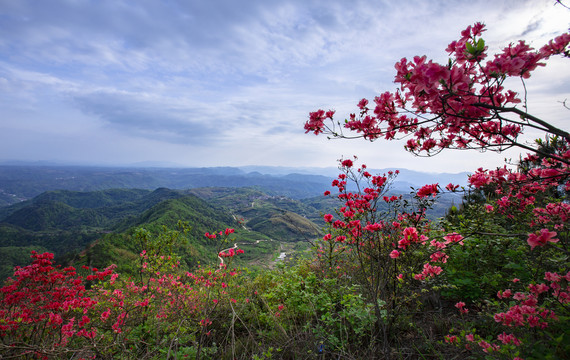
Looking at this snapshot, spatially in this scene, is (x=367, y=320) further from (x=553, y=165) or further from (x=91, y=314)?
(x=91, y=314)

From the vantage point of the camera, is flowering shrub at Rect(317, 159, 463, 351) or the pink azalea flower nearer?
the pink azalea flower

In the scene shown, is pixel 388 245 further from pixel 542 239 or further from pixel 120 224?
pixel 120 224

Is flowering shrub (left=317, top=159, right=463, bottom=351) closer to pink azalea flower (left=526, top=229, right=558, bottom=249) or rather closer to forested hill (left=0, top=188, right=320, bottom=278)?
pink azalea flower (left=526, top=229, right=558, bottom=249)

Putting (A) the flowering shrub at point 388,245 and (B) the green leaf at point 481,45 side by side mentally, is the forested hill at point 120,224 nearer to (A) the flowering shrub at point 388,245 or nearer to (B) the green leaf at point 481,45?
(A) the flowering shrub at point 388,245

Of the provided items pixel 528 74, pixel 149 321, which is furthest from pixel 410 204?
pixel 149 321

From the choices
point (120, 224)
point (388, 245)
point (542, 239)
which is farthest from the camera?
point (120, 224)

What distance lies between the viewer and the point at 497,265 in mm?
3055

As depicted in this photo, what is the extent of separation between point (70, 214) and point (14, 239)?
48.8 meters

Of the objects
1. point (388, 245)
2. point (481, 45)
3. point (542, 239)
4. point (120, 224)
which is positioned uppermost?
point (481, 45)

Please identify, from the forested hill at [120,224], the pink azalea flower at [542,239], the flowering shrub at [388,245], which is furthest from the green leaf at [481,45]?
the forested hill at [120,224]

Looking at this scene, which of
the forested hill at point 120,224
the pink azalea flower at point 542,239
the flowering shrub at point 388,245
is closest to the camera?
the pink azalea flower at point 542,239

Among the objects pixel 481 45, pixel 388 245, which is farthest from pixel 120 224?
pixel 481 45

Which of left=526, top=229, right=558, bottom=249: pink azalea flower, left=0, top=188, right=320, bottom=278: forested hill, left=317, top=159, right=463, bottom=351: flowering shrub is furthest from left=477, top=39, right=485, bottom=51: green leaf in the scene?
left=0, top=188, right=320, bottom=278: forested hill

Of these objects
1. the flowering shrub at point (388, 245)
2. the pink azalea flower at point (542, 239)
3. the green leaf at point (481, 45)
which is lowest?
the flowering shrub at point (388, 245)
